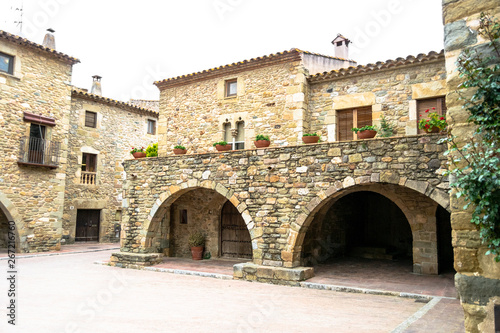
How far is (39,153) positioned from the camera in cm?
1491

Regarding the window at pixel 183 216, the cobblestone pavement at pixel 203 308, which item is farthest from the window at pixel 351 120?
the window at pixel 183 216

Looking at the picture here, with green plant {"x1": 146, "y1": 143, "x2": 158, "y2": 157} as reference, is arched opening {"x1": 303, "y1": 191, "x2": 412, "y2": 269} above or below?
below

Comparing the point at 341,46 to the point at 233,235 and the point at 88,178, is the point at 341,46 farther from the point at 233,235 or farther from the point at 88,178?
the point at 88,178

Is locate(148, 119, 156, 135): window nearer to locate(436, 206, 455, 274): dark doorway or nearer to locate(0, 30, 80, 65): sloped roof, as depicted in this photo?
locate(0, 30, 80, 65): sloped roof

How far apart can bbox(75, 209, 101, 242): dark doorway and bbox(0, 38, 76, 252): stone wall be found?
324cm

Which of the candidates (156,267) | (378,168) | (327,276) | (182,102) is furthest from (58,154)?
(378,168)

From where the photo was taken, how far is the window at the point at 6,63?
1379 cm

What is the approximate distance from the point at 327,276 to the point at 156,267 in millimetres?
4994

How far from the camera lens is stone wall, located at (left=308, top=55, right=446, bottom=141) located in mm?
9727

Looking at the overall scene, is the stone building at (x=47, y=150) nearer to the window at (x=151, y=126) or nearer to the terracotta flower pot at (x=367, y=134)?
the window at (x=151, y=126)

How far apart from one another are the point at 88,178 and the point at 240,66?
10792 millimetres

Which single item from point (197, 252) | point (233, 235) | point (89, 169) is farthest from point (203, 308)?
point (89, 169)

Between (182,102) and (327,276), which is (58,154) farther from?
(327,276)

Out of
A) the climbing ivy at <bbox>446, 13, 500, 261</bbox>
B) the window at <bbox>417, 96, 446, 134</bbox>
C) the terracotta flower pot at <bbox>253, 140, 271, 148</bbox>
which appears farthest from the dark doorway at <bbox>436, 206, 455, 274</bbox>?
the climbing ivy at <bbox>446, 13, 500, 261</bbox>
